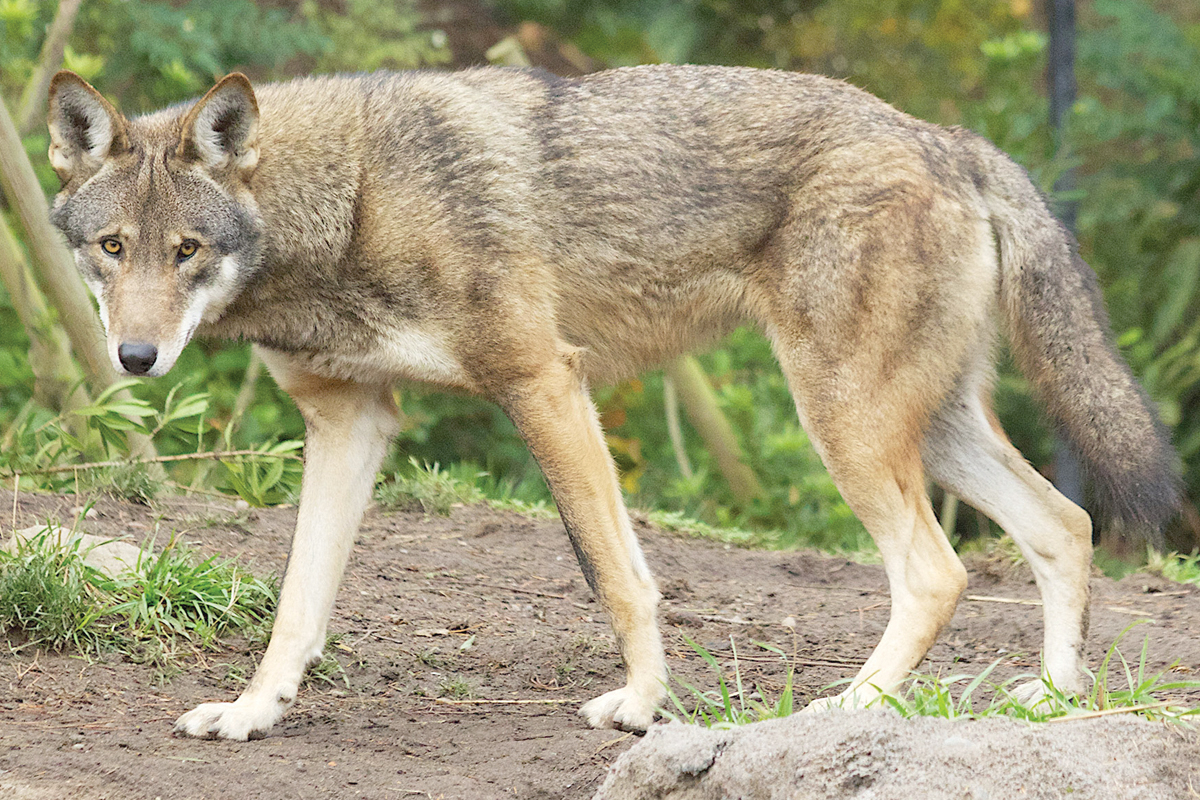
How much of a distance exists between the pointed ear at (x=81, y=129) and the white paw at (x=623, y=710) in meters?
2.27

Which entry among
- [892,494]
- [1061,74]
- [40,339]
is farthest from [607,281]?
[1061,74]

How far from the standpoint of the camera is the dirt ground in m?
3.13

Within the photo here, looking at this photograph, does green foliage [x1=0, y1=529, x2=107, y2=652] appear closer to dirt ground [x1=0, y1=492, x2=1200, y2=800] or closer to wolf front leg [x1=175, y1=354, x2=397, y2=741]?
dirt ground [x1=0, y1=492, x2=1200, y2=800]

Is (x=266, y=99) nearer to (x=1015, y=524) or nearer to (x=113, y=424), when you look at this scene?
(x=113, y=424)

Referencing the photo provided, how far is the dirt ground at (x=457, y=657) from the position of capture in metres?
3.13

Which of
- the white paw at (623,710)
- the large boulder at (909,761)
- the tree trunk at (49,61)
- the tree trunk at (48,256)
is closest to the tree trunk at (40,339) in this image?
the tree trunk at (48,256)

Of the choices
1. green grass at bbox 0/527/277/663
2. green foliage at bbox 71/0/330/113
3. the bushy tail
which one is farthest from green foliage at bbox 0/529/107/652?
green foliage at bbox 71/0/330/113

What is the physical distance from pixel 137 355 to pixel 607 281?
60.7 inches

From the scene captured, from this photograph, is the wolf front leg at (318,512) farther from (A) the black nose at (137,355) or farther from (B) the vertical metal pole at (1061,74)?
(B) the vertical metal pole at (1061,74)

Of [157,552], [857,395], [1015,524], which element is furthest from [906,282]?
[157,552]

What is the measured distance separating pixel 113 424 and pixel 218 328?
115cm

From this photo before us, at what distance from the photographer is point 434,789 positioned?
3.05 metres

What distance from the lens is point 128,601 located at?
4078 millimetres

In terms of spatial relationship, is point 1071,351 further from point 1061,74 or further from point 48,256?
point 48,256
